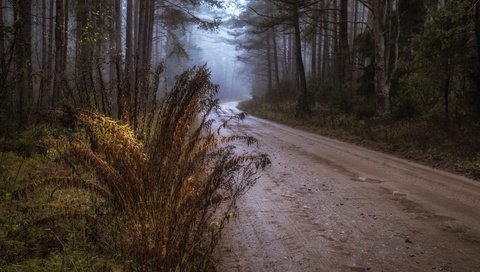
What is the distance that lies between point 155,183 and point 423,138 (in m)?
10.8

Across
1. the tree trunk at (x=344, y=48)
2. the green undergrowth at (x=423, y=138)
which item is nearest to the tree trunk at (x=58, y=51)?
the green undergrowth at (x=423, y=138)

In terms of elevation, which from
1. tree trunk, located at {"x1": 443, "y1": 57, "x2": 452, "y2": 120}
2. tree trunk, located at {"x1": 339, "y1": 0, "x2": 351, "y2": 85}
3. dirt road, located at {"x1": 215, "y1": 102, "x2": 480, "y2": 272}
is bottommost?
dirt road, located at {"x1": 215, "y1": 102, "x2": 480, "y2": 272}

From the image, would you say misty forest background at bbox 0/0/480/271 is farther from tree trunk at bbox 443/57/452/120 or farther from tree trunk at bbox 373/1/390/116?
Result: tree trunk at bbox 373/1/390/116

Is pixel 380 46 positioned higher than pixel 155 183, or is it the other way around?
pixel 380 46

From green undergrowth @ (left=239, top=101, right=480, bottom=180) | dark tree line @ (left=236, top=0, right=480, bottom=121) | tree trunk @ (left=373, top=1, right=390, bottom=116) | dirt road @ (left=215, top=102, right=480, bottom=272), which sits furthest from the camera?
tree trunk @ (left=373, top=1, right=390, bottom=116)

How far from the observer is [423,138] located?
42.7 ft

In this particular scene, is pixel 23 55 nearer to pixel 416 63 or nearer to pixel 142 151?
pixel 142 151

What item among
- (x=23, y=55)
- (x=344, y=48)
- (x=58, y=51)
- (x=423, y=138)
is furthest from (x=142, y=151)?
(x=344, y=48)

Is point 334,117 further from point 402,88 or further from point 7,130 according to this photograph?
point 7,130

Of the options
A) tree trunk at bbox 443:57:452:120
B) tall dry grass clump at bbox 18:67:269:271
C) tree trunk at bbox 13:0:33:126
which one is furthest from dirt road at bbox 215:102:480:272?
tree trunk at bbox 13:0:33:126

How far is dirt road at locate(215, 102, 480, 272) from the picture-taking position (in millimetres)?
4598

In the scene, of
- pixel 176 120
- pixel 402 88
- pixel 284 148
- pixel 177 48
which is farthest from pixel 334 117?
pixel 176 120

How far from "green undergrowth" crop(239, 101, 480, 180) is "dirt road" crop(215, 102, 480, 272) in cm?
159

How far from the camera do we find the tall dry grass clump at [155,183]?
388cm
